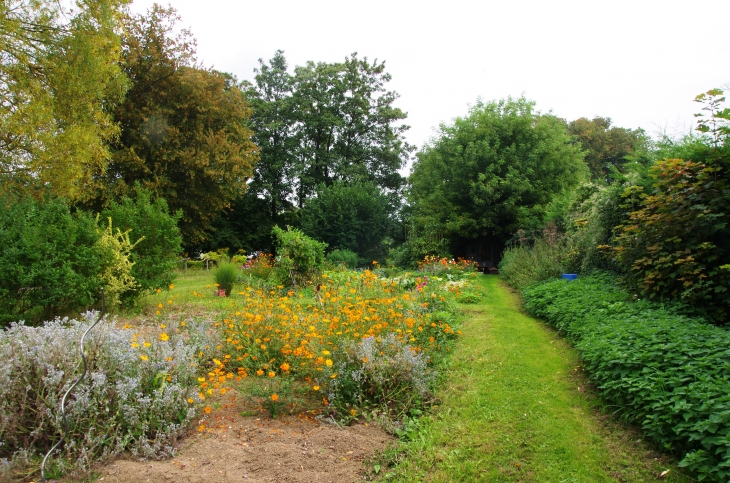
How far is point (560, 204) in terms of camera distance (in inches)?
605

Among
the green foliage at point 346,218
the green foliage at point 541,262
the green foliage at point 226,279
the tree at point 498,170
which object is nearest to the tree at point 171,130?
the green foliage at point 346,218

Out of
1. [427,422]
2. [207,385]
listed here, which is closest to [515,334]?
[427,422]

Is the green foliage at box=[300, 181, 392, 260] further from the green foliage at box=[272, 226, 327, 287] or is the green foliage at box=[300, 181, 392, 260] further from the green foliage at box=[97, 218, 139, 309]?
the green foliage at box=[97, 218, 139, 309]

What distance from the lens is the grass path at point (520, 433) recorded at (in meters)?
2.92

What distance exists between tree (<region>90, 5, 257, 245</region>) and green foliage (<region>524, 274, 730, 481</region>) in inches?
573

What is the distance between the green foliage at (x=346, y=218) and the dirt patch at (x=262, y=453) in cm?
1703

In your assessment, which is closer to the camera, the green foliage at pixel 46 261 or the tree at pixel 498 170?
the green foliage at pixel 46 261

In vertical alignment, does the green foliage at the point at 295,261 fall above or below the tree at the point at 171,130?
below

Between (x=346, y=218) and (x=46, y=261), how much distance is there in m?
15.1

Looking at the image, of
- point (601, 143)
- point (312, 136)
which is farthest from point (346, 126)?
point (601, 143)

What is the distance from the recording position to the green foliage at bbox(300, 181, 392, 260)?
67.3 ft

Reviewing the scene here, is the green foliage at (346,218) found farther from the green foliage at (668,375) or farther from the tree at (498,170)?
the green foliage at (668,375)

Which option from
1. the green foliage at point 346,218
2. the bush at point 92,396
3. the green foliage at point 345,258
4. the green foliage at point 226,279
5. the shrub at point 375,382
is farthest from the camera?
the green foliage at point 346,218

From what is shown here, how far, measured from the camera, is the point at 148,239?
27.3ft
